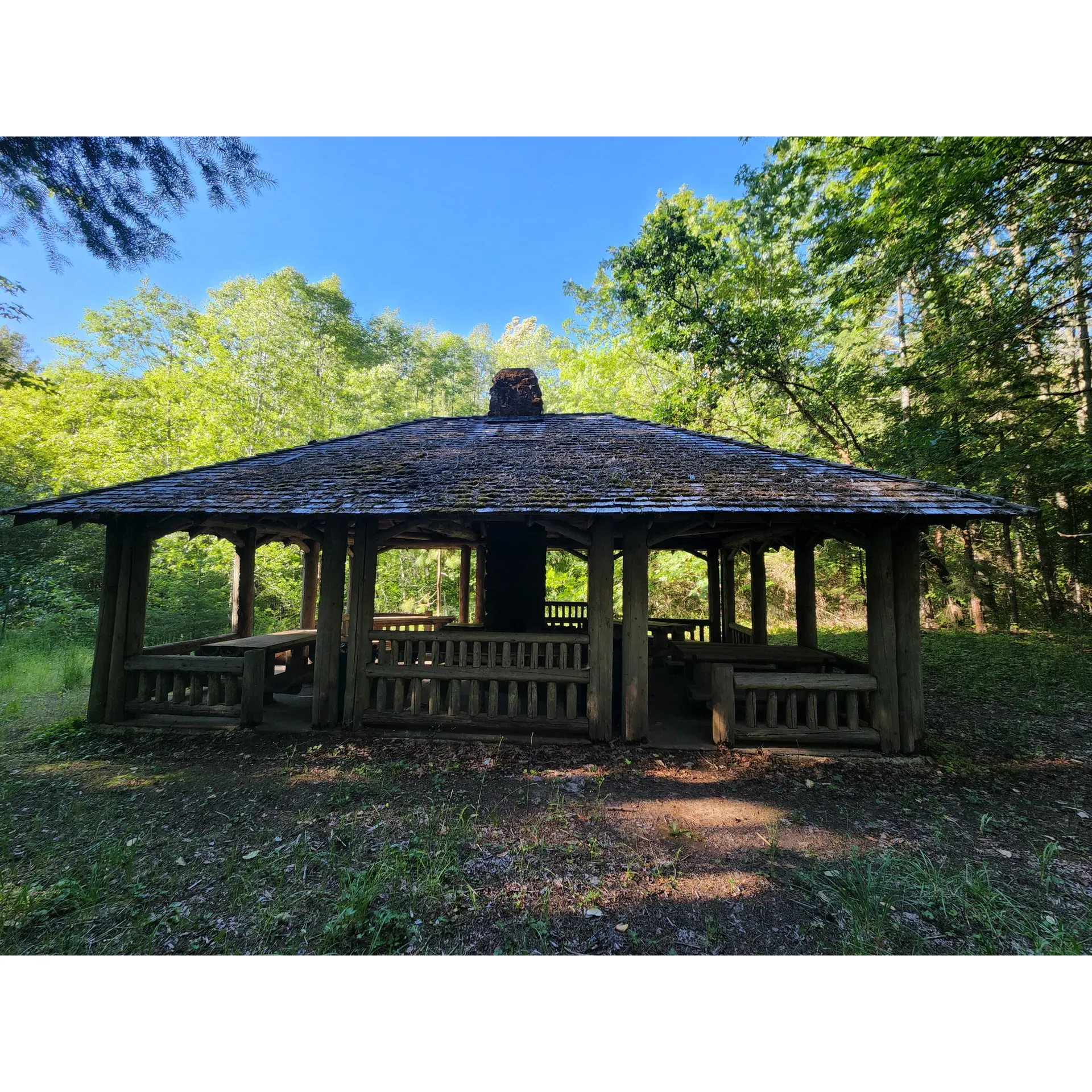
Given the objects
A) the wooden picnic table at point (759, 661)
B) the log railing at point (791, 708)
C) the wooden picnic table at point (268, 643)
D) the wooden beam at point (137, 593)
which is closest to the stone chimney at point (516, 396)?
the wooden picnic table at point (268, 643)

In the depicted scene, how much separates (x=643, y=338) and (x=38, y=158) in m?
14.8

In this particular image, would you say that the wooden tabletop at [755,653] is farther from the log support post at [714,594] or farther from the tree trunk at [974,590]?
the tree trunk at [974,590]

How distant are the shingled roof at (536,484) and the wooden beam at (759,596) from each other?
286cm

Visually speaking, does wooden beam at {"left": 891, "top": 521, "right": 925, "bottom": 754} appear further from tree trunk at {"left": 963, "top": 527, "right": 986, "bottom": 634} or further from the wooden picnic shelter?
tree trunk at {"left": 963, "top": 527, "right": 986, "bottom": 634}

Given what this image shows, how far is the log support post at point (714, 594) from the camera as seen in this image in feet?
33.6

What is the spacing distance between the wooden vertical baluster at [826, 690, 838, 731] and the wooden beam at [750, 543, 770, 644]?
3.59 m

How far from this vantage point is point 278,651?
6672 millimetres

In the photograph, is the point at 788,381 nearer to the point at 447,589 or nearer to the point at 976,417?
the point at 976,417

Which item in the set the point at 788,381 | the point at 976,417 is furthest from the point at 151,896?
the point at 788,381

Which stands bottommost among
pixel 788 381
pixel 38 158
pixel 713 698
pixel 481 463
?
pixel 713 698

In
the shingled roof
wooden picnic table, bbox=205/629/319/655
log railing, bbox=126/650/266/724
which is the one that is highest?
the shingled roof

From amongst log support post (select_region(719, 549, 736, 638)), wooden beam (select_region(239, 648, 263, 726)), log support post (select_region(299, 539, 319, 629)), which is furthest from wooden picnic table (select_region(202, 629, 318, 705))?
log support post (select_region(719, 549, 736, 638))

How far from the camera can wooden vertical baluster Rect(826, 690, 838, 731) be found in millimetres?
5293

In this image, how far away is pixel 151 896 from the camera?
2.86 m
